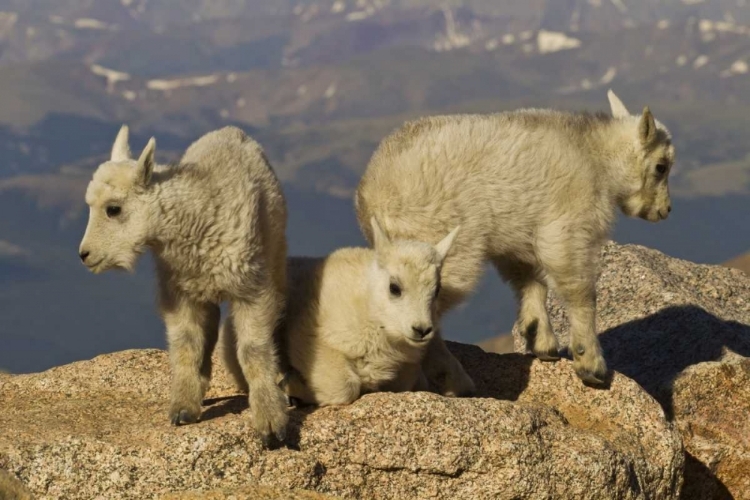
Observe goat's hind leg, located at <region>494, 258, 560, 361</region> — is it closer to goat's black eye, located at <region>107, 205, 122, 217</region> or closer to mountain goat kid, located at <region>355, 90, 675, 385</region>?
mountain goat kid, located at <region>355, 90, 675, 385</region>

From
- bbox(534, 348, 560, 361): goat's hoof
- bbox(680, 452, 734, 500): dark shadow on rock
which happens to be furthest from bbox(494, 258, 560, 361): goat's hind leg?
bbox(680, 452, 734, 500): dark shadow on rock

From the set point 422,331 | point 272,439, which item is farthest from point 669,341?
point 272,439

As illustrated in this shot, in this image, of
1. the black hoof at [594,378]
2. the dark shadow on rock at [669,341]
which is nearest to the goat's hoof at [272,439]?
the black hoof at [594,378]

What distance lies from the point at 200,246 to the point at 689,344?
26.9 feet

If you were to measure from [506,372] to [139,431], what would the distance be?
15.5ft

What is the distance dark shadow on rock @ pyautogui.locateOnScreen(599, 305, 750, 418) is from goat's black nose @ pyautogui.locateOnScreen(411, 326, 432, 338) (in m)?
5.27

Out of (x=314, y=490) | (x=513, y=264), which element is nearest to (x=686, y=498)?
(x=513, y=264)

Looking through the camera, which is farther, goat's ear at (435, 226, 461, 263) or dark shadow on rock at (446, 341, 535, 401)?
dark shadow on rock at (446, 341, 535, 401)

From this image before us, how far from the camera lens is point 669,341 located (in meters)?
15.7

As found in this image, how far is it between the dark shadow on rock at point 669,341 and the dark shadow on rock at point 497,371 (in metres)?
2.18

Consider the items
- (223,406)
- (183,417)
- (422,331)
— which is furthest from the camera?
(223,406)

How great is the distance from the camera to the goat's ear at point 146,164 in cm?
981

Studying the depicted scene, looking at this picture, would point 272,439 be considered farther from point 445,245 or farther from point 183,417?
point 445,245

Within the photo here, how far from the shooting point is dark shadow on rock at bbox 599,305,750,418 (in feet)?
49.5
